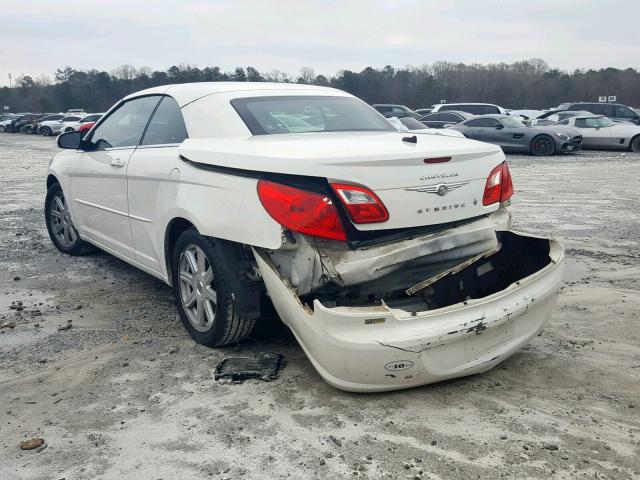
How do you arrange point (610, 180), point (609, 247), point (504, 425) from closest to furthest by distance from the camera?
point (504, 425)
point (609, 247)
point (610, 180)

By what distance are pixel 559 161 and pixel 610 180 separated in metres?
4.71

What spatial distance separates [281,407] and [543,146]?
17790 millimetres

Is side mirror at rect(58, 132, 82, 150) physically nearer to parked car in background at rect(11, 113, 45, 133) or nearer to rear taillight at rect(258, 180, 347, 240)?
rear taillight at rect(258, 180, 347, 240)

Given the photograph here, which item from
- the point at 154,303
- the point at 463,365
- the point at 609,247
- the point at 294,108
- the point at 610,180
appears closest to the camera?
the point at 463,365

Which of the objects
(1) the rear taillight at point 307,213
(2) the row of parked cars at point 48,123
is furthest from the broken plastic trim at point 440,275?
(2) the row of parked cars at point 48,123

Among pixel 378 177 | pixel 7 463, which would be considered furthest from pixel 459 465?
pixel 7 463

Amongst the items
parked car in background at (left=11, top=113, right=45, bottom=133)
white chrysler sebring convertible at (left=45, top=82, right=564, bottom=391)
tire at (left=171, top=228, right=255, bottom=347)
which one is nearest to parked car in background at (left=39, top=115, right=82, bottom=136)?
parked car in background at (left=11, top=113, right=45, bottom=133)

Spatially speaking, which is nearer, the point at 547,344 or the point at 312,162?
the point at 312,162

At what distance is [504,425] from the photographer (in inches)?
118

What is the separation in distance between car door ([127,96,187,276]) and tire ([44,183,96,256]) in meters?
1.81

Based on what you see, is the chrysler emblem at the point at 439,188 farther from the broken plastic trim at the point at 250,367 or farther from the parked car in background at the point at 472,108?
the parked car in background at the point at 472,108

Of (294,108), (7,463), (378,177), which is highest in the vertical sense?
(294,108)

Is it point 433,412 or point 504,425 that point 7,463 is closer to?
point 433,412

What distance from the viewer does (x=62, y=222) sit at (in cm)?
639
